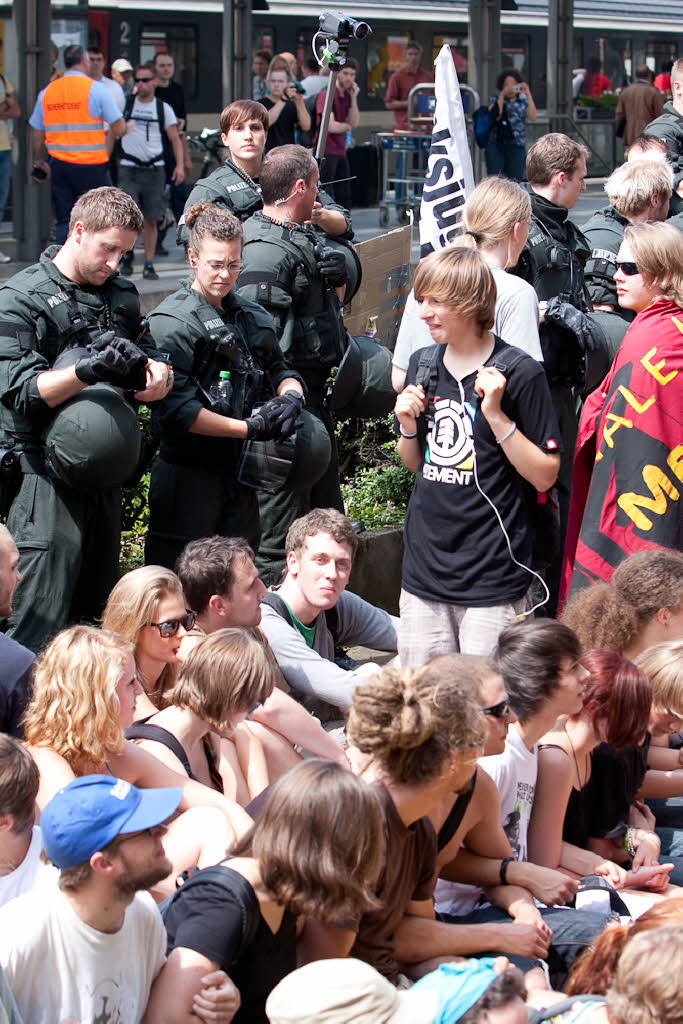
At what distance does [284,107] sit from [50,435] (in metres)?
8.23

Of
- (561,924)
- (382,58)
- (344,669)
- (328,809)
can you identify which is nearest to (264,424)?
(344,669)

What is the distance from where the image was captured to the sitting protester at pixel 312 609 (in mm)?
4711

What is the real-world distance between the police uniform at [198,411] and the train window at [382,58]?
794 inches

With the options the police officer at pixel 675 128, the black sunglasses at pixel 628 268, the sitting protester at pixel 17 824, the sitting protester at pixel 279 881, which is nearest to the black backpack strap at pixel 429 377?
the black sunglasses at pixel 628 268

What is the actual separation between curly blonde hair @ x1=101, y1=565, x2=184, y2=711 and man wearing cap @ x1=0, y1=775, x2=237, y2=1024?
132 cm

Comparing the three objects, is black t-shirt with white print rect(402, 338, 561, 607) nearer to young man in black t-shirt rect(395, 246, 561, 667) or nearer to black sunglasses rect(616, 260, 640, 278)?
young man in black t-shirt rect(395, 246, 561, 667)

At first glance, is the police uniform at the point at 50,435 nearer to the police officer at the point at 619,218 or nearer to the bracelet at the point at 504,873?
the bracelet at the point at 504,873

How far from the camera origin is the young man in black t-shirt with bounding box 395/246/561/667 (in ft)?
15.1

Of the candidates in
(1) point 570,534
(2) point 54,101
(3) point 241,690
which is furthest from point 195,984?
(2) point 54,101

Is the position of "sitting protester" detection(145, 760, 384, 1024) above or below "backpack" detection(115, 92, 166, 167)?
below

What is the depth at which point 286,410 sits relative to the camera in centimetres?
534

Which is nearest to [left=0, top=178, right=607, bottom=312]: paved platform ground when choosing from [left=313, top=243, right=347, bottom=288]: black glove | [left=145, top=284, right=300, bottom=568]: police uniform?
[left=313, top=243, right=347, bottom=288]: black glove

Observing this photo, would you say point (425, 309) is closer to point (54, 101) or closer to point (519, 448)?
point (519, 448)

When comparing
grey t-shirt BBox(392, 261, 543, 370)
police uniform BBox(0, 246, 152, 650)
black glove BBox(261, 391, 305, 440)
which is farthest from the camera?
black glove BBox(261, 391, 305, 440)
